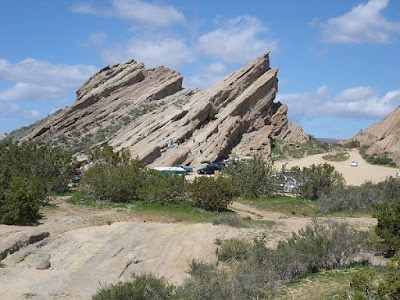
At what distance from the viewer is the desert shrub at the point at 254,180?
31000 mm

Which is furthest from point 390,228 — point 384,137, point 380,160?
point 384,137

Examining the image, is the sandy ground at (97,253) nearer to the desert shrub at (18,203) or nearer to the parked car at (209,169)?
the desert shrub at (18,203)

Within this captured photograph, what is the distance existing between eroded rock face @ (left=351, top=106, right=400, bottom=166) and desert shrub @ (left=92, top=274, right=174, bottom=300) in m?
47.7

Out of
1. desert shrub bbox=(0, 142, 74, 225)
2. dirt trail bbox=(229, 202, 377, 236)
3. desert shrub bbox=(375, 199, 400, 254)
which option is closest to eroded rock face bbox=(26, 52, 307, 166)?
desert shrub bbox=(0, 142, 74, 225)

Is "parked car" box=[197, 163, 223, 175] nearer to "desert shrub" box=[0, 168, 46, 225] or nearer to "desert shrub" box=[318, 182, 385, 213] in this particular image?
"desert shrub" box=[318, 182, 385, 213]

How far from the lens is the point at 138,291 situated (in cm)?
970

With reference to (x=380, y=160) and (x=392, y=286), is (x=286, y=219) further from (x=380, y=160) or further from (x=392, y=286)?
(x=380, y=160)

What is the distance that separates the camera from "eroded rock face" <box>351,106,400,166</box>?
5734cm

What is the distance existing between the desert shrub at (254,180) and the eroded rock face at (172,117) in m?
14.0

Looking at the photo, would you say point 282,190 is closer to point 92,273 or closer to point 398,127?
point 92,273

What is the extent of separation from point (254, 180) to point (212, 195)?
22.8ft

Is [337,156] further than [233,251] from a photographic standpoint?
Yes

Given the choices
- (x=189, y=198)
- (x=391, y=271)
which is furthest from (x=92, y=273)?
(x=189, y=198)

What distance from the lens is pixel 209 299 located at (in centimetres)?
936
